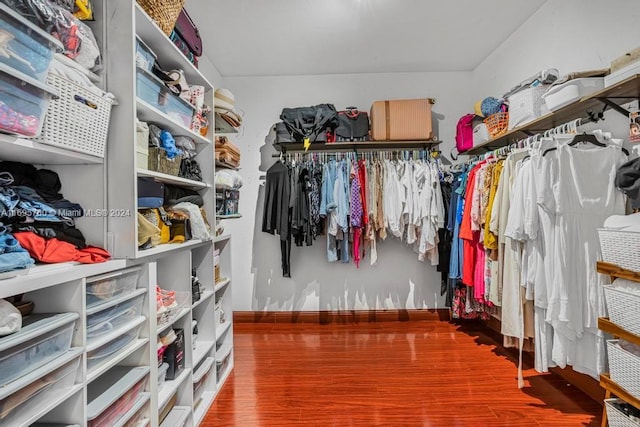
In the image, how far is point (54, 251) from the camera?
1.07 m

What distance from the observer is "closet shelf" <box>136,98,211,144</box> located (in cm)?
143

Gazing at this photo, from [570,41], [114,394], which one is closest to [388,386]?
[114,394]

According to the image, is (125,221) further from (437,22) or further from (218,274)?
(437,22)

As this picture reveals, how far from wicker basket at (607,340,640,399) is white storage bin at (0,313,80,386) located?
6.73ft

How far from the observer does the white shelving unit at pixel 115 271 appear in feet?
3.37

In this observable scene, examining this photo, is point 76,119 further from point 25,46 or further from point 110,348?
point 110,348

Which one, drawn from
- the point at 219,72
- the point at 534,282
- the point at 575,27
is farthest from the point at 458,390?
the point at 219,72

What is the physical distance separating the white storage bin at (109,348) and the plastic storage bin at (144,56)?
3.63 feet

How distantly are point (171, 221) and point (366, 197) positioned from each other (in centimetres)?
192

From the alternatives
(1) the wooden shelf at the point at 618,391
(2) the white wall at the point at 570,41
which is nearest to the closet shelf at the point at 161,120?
(1) the wooden shelf at the point at 618,391

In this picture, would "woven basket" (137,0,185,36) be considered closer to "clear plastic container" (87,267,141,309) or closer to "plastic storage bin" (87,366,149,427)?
"clear plastic container" (87,267,141,309)

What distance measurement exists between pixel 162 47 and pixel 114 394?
5.08 ft

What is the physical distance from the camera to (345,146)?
11.2 ft

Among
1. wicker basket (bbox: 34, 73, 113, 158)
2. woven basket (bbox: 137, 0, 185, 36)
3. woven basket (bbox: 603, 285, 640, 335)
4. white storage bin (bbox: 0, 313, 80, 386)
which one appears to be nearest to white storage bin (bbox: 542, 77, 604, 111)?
woven basket (bbox: 603, 285, 640, 335)
